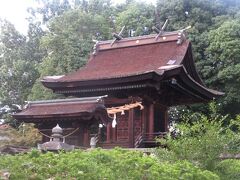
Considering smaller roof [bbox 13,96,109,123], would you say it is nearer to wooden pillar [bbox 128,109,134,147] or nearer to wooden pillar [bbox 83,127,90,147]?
wooden pillar [bbox 83,127,90,147]

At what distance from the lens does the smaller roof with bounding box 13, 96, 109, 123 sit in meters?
14.1

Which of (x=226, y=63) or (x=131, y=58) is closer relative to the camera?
(x=131, y=58)

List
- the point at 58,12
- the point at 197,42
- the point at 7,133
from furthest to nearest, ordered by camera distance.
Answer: the point at 58,12
the point at 197,42
the point at 7,133

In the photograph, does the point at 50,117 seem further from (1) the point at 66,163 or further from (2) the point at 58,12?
(2) the point at 58,12

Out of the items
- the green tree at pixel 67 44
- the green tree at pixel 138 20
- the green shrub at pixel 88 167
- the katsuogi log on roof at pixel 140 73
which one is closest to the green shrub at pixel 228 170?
the green shrub at pixel 88 167

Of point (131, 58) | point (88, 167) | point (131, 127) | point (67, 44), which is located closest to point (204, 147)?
point (88, 167)

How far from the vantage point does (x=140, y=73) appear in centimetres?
1575

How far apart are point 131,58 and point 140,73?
11.0ft

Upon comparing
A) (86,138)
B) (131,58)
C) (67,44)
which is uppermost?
(67,44)

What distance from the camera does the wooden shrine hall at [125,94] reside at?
14.7 meters

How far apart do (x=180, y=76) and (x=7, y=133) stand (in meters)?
8.33

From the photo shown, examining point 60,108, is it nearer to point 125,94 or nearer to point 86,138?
point 86,138

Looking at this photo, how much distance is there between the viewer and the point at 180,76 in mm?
16953

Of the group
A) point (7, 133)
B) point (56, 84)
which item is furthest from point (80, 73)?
point (7, 133)
